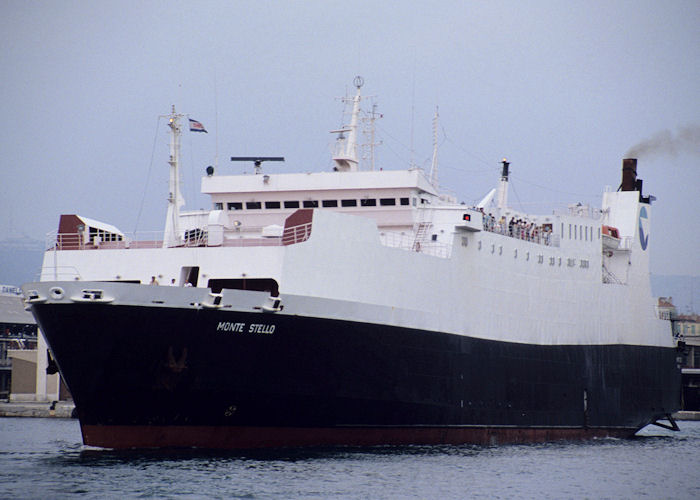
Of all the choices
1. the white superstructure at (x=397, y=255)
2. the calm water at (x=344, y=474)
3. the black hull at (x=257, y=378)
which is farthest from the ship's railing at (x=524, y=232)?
the calm water at (x=344, y=474)

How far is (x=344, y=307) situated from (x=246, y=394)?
11.0 feet

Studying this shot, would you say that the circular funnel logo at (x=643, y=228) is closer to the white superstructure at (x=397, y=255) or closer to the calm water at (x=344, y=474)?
the white superstructure at (x=397, y=255)

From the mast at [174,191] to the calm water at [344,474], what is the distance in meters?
5.92

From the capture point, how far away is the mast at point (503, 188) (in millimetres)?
38131

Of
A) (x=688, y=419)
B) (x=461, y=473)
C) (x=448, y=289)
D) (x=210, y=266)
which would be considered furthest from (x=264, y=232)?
(x=688, y=419)

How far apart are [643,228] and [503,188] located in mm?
7400

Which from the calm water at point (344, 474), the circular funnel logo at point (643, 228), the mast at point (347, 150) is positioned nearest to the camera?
the calm water at point (344, 474)

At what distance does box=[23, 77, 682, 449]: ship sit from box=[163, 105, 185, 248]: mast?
0.06m

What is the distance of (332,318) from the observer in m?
26.5

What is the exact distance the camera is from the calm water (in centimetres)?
2141

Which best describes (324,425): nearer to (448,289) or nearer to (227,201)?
(448,289)

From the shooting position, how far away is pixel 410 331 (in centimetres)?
2888

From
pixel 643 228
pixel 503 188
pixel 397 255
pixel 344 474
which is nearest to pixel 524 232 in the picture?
pixel 503 188

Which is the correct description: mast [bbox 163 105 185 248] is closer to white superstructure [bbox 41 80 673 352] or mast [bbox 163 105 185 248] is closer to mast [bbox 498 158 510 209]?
white superstructure [bbox 41 80 673 352]
